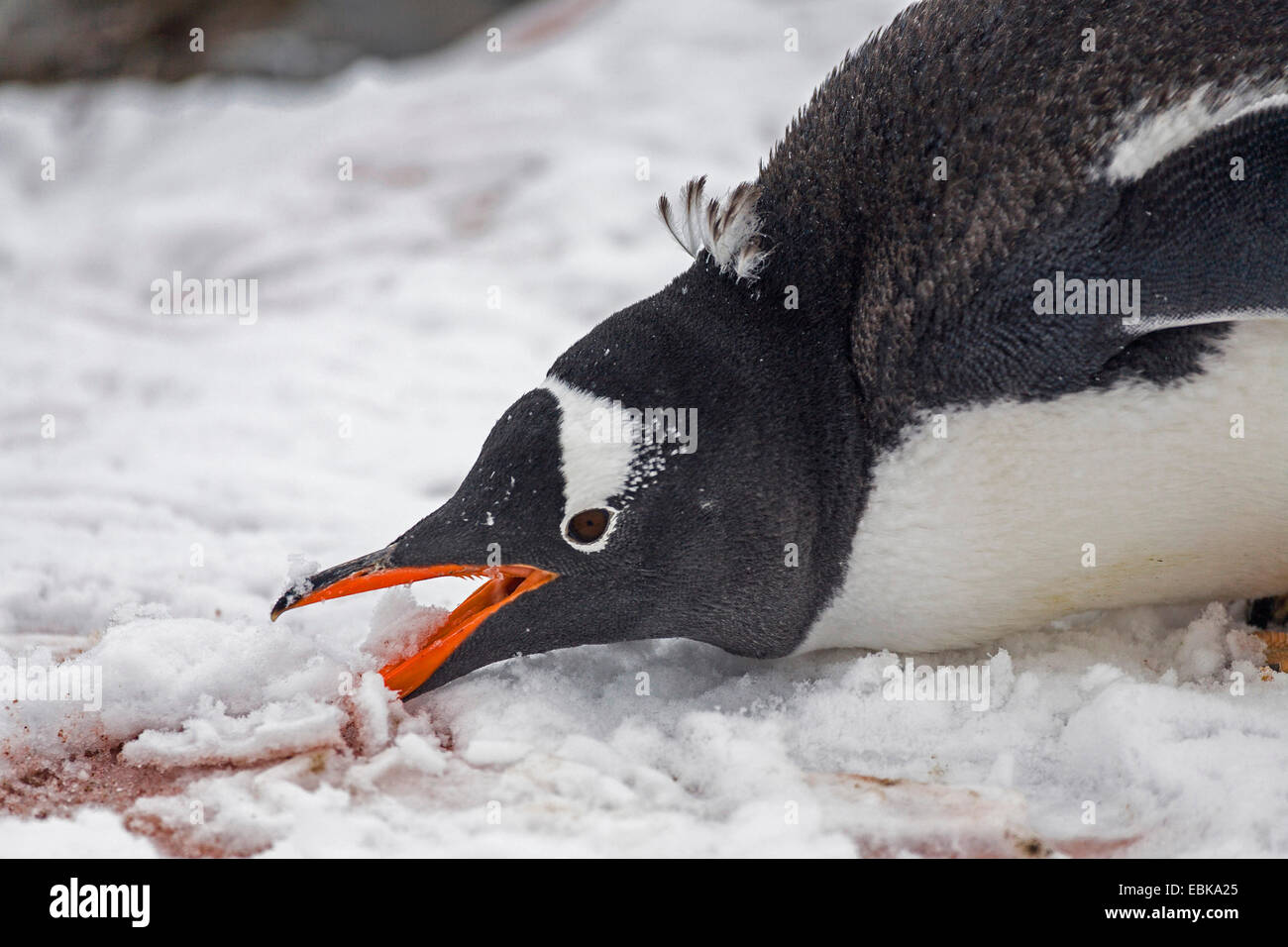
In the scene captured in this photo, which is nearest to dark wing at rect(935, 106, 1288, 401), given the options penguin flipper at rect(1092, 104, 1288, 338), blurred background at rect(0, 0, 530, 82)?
penguin flipper at rect(1092, 104, 1288, 338)

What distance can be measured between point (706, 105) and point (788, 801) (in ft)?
11.1

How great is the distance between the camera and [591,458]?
1832 millimetres

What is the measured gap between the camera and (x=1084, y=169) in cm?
176

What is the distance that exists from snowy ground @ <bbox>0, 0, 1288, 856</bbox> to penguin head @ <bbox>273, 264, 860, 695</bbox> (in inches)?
4.8

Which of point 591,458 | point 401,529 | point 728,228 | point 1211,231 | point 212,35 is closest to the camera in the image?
point 1211,231

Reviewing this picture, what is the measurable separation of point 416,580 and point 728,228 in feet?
2.26

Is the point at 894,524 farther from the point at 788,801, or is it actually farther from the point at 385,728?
the point at 385,728

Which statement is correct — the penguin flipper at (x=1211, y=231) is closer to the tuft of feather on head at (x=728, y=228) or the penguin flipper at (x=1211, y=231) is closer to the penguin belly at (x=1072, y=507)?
the penguin belly at (x=1072, y=507)

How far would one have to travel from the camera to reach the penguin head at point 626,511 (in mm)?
1844

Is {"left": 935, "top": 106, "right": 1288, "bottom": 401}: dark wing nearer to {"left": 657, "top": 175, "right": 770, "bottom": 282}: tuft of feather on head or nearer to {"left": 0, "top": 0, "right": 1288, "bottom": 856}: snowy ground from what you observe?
{"left": 657, "top": 175, "right": 770, "bottom": 282}: tuft of feather on head

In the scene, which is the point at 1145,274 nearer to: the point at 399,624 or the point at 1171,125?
the point at 1171,125

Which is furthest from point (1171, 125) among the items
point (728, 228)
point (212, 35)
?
point (212, 35)

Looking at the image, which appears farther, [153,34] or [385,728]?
[153,34]

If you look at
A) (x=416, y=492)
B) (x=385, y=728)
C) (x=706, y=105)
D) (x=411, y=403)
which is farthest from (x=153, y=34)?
(x=385, y=728)
